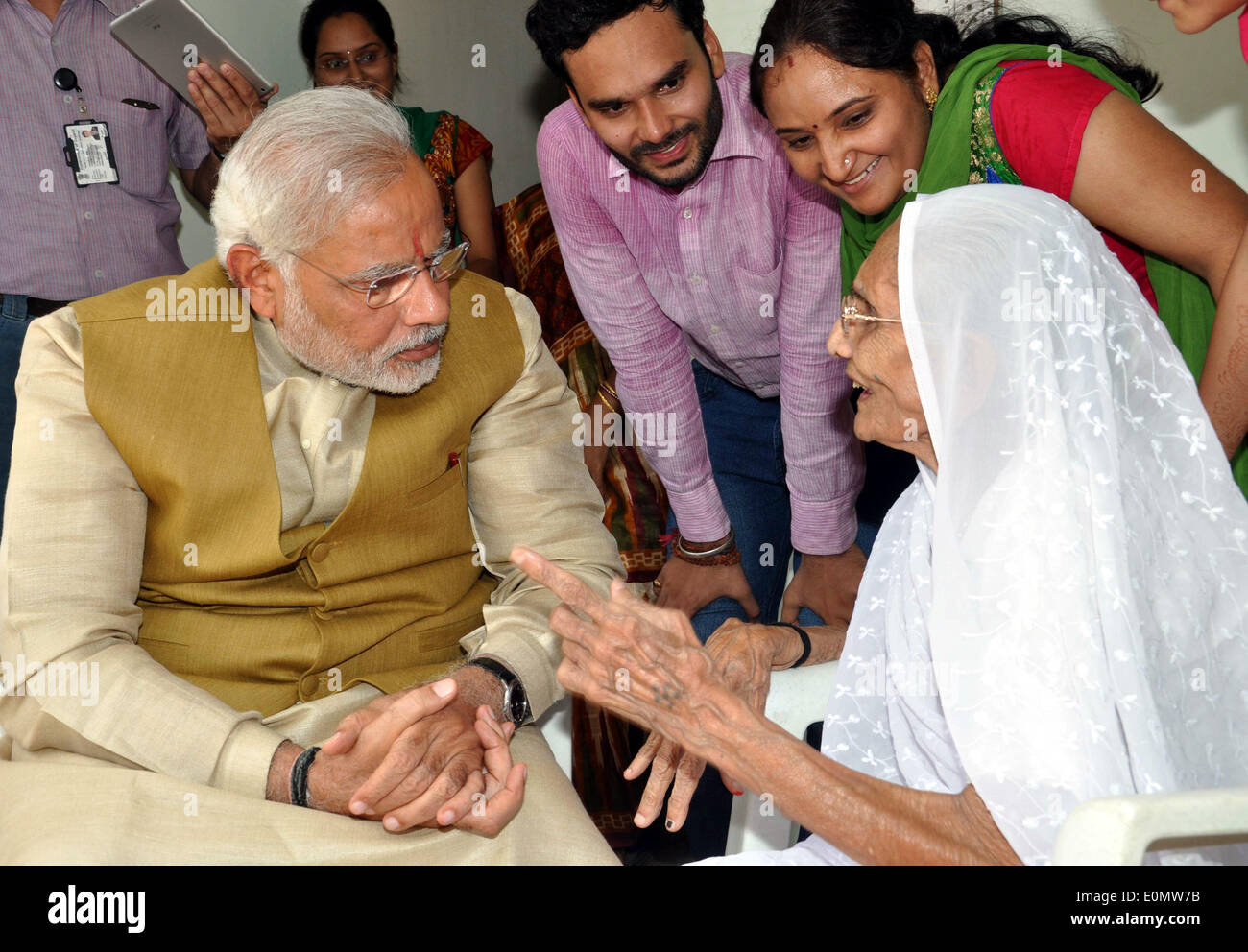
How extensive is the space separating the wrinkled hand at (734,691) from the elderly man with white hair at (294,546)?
6.1 inches

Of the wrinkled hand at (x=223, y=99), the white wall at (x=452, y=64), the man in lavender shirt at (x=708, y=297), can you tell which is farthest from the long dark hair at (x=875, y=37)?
the white wall at (x=452, y=64)

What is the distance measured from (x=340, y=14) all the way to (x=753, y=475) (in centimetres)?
208

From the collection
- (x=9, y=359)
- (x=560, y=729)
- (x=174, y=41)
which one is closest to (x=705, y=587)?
(x=560, y=729)

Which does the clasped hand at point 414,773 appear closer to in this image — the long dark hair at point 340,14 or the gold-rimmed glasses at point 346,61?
the gold-rimmed glasses at point 346,61

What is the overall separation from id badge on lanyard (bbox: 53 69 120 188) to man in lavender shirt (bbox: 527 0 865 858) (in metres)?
1.57

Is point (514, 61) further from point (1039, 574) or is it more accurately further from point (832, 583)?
point (1039, 574)

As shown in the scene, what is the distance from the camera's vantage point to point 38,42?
3391mm

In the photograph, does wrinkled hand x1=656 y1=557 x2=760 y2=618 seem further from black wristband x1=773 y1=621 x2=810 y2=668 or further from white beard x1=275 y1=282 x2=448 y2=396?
white beard x1=275 y1=282 x2=448 y2=396

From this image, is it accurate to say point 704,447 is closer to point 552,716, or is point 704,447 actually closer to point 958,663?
point 552,716

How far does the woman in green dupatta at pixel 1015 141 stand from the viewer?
5.98 feet


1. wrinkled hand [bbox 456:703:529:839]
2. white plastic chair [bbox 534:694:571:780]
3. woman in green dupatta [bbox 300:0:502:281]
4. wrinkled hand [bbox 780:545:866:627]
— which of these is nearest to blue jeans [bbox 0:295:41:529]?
woman in green dupatta [bbox 300:0:502:281]

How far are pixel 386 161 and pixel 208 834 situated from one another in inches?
43.6

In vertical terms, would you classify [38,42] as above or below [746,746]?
above
